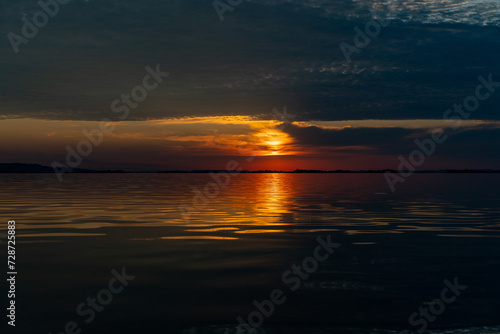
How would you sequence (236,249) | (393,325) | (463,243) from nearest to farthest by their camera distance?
(393,325)
(236,249)
(463,243)

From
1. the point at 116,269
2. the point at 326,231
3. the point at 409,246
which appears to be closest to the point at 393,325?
the point at 116,269

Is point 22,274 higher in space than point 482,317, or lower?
higher

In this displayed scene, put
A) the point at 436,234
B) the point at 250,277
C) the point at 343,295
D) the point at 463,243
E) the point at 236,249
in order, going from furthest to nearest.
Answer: the point at 436,234 < the point at 463,243 < the point at 236,249 < the point at 250,277 < the point at 343,295

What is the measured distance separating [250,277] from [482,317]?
19.2 feet

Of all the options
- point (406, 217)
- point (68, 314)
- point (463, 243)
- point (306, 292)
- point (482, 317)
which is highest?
point (406, 217)

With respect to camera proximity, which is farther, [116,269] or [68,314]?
[116,269]

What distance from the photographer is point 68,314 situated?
10.3 m

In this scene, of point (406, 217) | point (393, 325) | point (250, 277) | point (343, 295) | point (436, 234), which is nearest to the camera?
point (393, 325)

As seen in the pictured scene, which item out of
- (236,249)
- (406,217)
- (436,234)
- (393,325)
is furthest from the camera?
(406,217)

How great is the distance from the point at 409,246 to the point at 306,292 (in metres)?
7.86

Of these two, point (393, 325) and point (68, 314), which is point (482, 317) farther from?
point (68, 314)

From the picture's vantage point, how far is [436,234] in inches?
861

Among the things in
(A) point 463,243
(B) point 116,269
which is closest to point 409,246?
(A) point 463,243

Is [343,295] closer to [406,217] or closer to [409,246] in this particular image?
[409,246]
